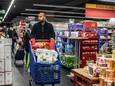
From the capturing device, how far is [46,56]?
5.02 metres

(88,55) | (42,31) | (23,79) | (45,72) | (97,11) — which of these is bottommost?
(23,79)

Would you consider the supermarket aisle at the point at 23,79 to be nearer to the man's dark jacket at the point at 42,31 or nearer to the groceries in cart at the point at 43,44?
the groceries in cart at the point at 43,44

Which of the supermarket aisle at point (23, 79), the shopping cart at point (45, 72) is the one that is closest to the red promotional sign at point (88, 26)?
the supermarket aisle at point (23, 79)

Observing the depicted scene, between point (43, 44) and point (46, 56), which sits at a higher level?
point (43, 44)

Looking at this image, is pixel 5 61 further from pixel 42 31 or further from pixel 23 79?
pixel 23 79

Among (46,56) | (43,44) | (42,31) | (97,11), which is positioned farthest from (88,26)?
(46,56)

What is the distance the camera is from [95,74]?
3.72 metres

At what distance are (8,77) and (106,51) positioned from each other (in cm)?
232

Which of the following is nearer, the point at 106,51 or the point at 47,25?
the point at 106,51

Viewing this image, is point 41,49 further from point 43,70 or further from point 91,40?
point 91,40

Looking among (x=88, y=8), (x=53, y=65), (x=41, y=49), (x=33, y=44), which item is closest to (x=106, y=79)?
(x=53, y=65)

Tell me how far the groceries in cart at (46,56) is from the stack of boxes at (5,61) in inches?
25.9

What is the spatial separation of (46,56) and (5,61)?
3.11 ft

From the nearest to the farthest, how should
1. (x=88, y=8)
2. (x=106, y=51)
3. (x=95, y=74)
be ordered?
(x=95, y=74), (x=106, y=51), (x=88, y=8)
